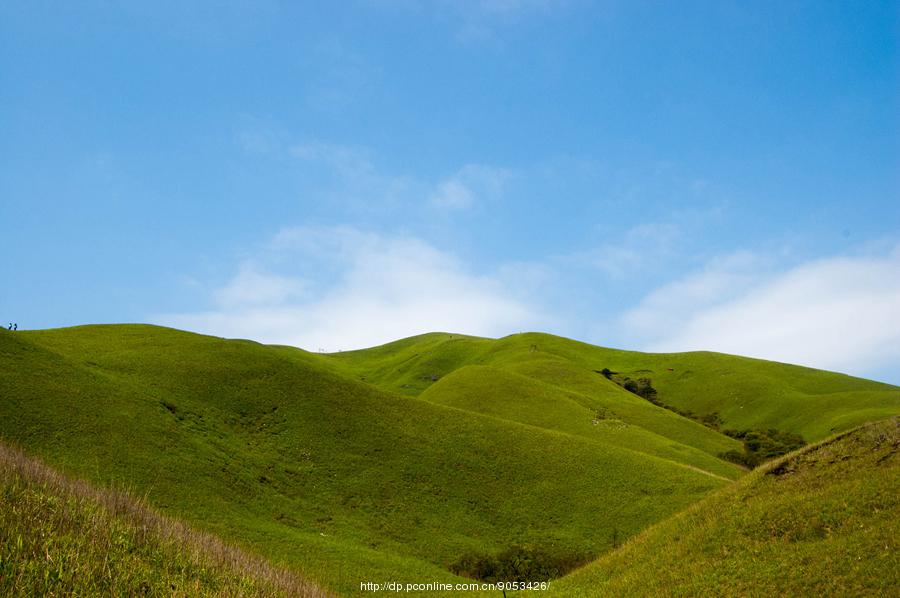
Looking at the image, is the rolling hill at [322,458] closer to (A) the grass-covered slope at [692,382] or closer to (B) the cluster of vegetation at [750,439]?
(B) the cluster of vegetation at [750,439]

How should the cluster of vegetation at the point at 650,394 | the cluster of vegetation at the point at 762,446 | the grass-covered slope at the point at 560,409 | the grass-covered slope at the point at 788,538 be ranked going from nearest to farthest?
1. the grass-covered slope at the point at 788,538
2. the grass-covered slope at the point at 560,409
3. the cluster of vegetation at the point at 762,446
4. the cluster of vegetation at the point at 650,394

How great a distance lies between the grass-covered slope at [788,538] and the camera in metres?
17.5

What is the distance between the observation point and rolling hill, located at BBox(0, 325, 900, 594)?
35312mm

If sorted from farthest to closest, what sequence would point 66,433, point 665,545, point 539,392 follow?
point 539,392
point 66,433
point 665,545

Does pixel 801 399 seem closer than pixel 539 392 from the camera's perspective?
No

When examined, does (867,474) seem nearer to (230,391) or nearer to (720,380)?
(230,391)

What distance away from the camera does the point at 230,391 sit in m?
56.1

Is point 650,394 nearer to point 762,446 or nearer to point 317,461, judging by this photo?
point 762,446

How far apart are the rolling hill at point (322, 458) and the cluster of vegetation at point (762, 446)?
7614mm

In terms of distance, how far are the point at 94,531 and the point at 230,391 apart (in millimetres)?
46359

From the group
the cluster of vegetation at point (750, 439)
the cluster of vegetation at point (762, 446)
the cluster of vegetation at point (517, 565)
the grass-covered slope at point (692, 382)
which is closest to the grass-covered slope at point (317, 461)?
the cluster of vegetation at point (517, 565)

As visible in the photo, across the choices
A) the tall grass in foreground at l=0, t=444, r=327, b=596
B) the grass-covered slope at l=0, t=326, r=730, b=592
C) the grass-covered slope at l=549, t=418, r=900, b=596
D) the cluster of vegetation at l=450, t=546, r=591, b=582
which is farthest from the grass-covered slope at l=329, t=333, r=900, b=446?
the tall grass in foreground at l=0, t=444, r=327, b=596

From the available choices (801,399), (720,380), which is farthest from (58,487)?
(720,380)

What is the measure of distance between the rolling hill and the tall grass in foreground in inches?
539
